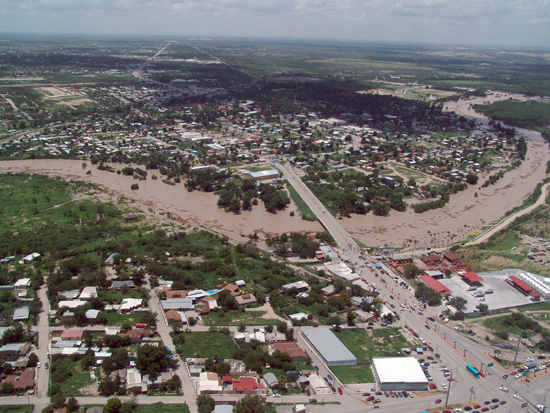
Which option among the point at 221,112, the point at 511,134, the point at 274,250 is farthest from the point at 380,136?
the point at 274,250

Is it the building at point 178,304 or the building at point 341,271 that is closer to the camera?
the building at point 178,304

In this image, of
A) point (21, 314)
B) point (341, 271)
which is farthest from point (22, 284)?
point (341, 271)

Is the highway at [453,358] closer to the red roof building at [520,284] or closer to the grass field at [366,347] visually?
the grass field at [366,347]

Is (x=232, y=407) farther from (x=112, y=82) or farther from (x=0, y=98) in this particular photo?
(x=112, y=82)

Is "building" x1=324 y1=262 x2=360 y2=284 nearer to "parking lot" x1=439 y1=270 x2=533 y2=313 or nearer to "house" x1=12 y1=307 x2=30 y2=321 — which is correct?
"parking lot" x1=439 y1=270 x2=533 y2=313

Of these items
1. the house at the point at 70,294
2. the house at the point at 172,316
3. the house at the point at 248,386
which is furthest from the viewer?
the house at the point at 70,294

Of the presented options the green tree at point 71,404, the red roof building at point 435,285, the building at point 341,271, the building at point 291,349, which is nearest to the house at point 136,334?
the green tree at point 71,404

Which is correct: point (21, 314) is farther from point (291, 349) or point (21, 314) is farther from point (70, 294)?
point (291, 349)
